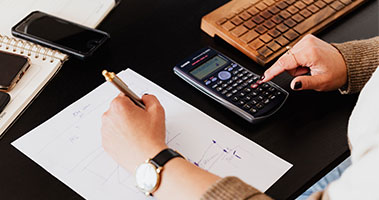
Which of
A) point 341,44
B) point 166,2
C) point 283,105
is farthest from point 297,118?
point 166,2

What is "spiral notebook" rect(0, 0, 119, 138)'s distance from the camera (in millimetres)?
721

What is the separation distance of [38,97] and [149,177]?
0.28 meters

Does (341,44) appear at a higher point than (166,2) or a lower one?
lower

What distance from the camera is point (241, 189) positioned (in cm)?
55

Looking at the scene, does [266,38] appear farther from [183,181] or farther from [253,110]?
[183,181]

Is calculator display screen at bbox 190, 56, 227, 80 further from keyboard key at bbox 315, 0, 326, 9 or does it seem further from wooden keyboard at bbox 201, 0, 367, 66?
keyboard key at bbox 315, 0, 326, 9

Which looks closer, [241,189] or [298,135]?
[241,189]

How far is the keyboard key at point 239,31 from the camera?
844mm

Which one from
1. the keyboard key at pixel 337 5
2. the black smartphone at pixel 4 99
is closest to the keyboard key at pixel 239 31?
the keyboard key at pixel 337 5

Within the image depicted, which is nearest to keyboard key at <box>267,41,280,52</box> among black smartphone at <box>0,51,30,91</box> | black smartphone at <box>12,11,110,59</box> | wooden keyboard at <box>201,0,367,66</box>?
wooden keyboard at <box>201,0,367,66</box>

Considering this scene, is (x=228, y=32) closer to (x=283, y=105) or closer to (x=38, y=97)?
(x=283, y=105)

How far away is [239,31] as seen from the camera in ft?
2.78

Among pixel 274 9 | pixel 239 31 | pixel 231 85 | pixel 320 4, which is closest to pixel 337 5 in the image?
pixel 320 4

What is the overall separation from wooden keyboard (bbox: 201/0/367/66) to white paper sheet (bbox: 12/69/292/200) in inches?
7.9
